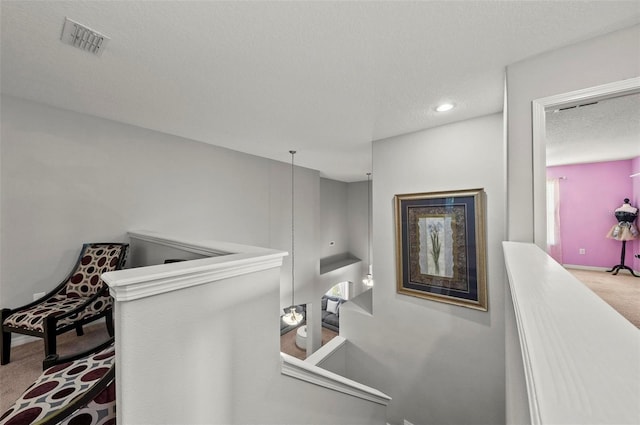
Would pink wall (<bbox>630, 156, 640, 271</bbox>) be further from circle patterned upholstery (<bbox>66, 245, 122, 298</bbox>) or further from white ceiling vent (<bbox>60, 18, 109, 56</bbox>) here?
circle patterned upholstery (<bbox>66, 245, 122, 298</bbox>)

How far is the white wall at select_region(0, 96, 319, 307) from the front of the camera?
2.21m

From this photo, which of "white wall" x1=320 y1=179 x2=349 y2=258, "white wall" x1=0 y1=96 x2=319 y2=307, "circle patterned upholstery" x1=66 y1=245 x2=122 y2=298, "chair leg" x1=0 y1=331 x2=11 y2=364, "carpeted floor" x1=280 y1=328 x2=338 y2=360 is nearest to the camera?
"chair leg" x1=0 y1=331 x2=11 y2=364

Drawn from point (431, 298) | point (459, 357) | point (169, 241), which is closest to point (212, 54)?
point (169, 241)

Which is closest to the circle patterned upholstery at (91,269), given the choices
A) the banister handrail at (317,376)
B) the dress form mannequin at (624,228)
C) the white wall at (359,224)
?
the banister handrail at (317,376)

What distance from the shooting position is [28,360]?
2.03m

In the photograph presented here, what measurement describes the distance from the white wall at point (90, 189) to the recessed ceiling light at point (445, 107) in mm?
2989

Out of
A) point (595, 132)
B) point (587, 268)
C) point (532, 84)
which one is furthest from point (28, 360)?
point (532, 84)

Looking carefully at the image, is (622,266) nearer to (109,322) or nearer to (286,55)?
(286,55)

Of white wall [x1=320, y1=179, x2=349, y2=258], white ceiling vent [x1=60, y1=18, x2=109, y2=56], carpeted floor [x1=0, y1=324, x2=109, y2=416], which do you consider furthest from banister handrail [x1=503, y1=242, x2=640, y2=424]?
white wall [x1=320, y1=179, x2=349, y2=258]

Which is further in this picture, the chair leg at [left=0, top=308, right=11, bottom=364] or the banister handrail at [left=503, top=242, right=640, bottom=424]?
the chair leg at [left=0, top=308, right=11, bottom=364]

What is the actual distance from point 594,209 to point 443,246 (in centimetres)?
169

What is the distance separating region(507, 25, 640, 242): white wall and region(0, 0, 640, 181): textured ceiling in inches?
3.1

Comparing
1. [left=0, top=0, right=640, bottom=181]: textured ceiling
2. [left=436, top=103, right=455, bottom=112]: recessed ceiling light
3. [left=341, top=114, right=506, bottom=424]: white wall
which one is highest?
[left=0, top=0, right=640, bottom=181]: textured ceiling

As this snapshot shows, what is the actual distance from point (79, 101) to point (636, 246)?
4.01 metres
